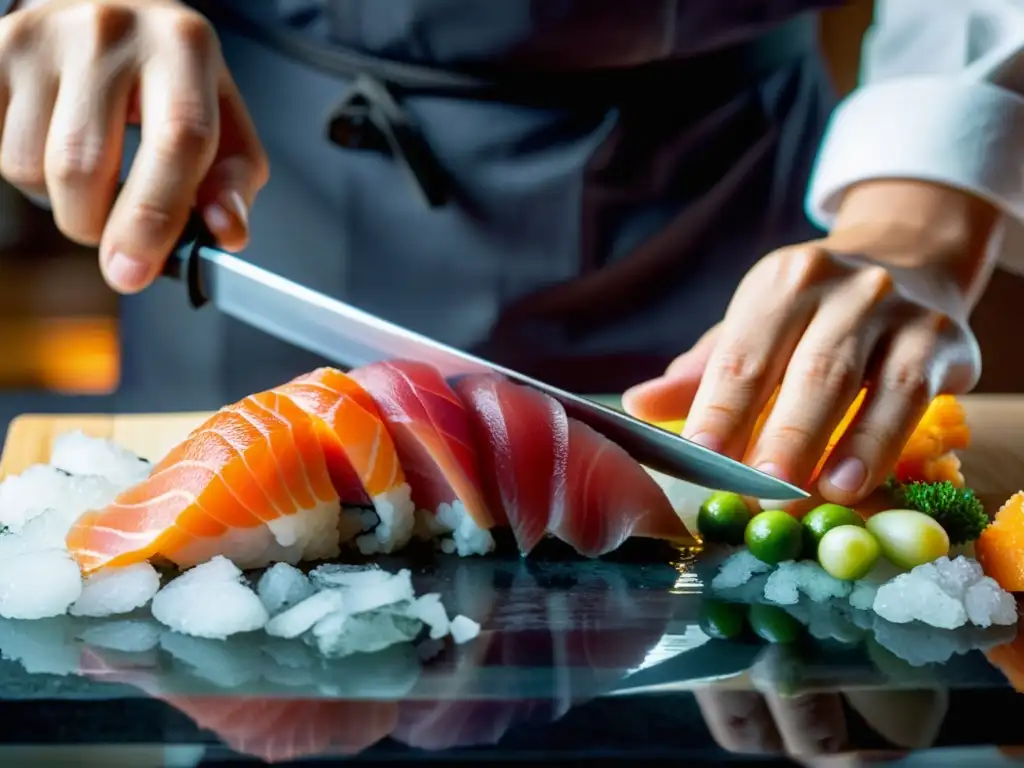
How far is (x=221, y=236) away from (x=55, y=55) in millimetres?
368

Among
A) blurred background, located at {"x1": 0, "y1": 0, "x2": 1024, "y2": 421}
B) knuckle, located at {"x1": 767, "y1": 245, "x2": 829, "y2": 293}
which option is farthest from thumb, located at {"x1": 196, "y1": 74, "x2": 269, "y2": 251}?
blurred background, located at {"x1": 0, "y1": 0, "x2": 1024, "y2": 421}

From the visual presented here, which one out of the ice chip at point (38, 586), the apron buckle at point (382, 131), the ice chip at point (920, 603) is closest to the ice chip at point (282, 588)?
the ice chip at point (38, 586)

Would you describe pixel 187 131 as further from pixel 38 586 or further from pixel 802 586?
pixel 802 586

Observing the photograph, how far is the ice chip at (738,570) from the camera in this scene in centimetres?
138

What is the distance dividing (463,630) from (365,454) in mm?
294

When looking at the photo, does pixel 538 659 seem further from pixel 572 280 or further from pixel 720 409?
pixel 572 280

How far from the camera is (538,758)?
3.32 ft

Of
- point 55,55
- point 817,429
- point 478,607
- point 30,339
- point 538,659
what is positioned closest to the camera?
point 538,659

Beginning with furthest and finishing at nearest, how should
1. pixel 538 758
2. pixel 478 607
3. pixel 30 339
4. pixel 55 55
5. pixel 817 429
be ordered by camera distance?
1. pixel 30 339
2. pixel 55 55
3. pixel 817 429
4. pixel 478 607
5. pixel 538 758

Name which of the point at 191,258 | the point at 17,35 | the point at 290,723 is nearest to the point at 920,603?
the point at 290,723

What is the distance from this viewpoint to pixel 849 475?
1.49 meters

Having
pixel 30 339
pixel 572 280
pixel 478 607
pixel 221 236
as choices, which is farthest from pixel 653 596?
pixel 30 339

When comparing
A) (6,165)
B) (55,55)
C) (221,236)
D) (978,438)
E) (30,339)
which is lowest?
(30,339)

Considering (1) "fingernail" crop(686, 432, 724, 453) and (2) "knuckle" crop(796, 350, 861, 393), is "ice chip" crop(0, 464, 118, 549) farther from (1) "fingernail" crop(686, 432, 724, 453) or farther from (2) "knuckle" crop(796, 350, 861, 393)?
(2) "knuckle" crop(796, 350, 861, 393)
